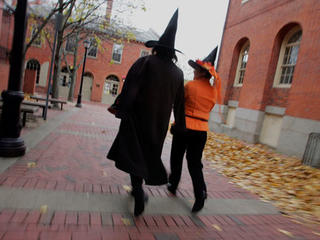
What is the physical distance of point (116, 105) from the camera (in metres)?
2.70

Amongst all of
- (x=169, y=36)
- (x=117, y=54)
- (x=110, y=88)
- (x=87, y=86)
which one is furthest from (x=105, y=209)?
(x=117, y=54)

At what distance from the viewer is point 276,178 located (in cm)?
535

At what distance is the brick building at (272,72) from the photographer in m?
8.18

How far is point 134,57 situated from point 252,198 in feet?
87.1

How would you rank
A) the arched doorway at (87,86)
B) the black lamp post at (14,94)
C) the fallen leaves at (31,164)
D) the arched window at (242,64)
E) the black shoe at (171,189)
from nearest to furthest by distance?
the black shoe at (171,189)
the fallen leaves at (31,164)
the black lamp post at (14,94)
the arched window at (242,64)
the arched doorway at (87,86)

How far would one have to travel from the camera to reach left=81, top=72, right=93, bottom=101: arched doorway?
91.8 feet

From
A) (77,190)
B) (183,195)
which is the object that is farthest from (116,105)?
(183,195)

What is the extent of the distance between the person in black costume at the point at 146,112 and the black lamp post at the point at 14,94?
225cm

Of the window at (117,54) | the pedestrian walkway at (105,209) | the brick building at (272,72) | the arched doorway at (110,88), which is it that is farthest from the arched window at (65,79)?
the pedestrian walkway at (105,209)

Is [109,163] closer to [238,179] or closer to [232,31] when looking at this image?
[238,179]

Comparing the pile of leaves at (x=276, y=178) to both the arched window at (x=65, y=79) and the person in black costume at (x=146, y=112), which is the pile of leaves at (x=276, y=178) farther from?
→ the arched window at (x=65, y=79)

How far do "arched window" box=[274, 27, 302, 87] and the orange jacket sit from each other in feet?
26.5

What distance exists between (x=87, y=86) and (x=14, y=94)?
25.1 m

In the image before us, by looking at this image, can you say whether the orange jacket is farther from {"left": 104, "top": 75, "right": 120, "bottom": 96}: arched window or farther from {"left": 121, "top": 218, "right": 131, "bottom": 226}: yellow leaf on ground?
{"left": 104, "top": 75, "right": 120, "bottom": 96}: arched window
